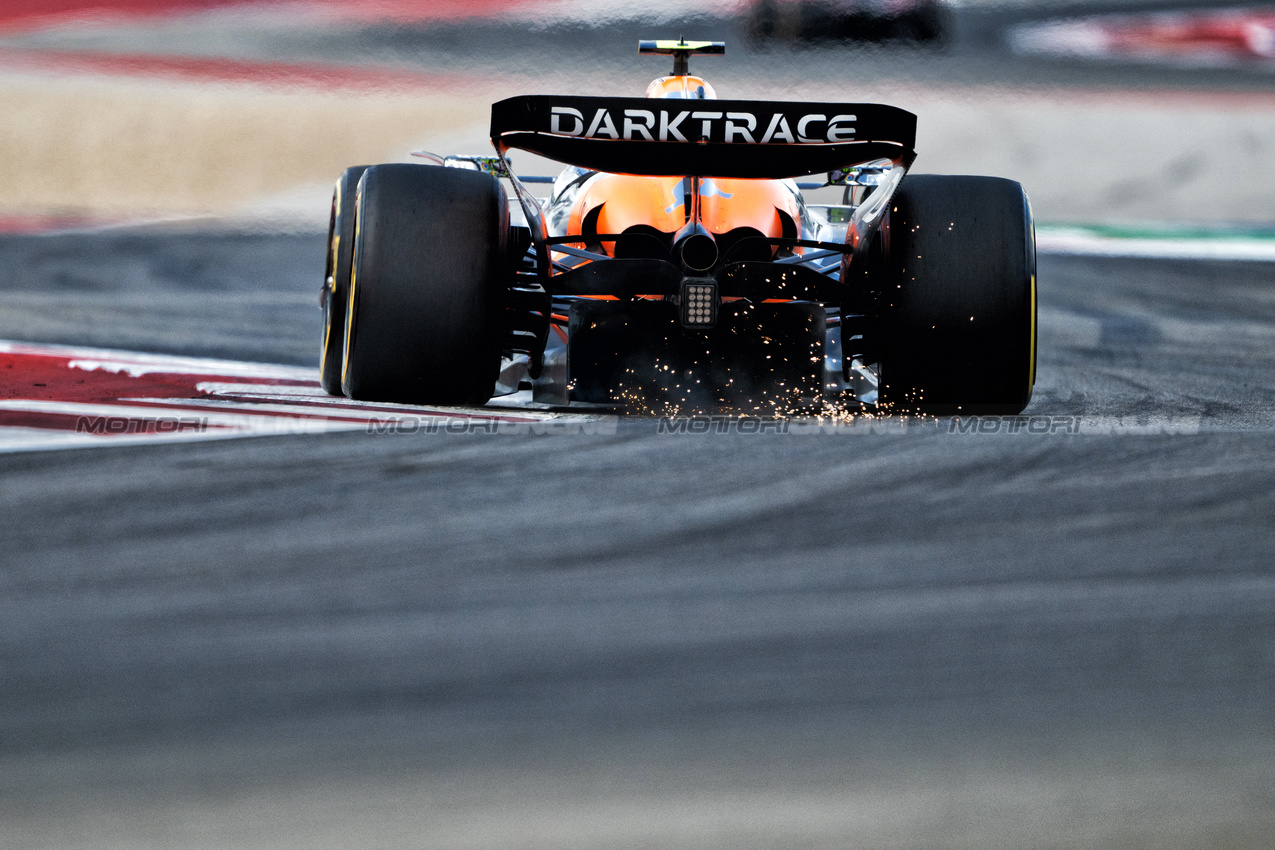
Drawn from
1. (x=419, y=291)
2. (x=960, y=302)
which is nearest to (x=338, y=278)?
(x=419, y=291)

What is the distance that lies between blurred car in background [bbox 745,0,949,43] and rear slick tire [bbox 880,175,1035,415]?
7459mm

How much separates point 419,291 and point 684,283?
779mm

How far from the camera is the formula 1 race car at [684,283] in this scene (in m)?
4.26

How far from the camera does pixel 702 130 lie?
4250 millimetres

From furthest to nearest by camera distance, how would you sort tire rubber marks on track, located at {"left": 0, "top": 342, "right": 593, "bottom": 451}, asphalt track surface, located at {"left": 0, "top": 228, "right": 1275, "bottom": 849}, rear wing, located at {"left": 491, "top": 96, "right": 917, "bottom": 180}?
1. tire rubber marks on track, located at {"left": 0, "top": 342, "right": 593, "bottom": 451}
2. rear wing, located at {"left": 491, "top": 96, "right": 917, "bottom": 180}
3. asphalt track surface, located at {"left": 0, "top": 228, "right": 1275, "bottom": 849}

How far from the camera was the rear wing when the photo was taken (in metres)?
4.22

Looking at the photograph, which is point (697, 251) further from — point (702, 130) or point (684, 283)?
point (702, 130)

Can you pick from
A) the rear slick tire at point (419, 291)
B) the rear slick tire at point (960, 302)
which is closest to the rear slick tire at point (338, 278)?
the rear slick tire at point (419, 291)

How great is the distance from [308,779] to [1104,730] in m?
1.41

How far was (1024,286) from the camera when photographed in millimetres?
4445

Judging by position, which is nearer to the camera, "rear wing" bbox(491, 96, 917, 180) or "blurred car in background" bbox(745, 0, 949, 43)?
"rear wing" bbox(491, 96, 917, 180)

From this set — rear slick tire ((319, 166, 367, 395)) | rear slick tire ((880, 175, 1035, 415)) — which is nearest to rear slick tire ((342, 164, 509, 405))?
rear slick tire ((319, 166, 367, 395))

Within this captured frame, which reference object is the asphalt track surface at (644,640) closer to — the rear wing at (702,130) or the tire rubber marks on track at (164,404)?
the tire rubber marks on track at (164,404)

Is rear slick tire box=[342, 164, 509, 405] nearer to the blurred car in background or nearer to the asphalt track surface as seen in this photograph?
the asphalt track surface
